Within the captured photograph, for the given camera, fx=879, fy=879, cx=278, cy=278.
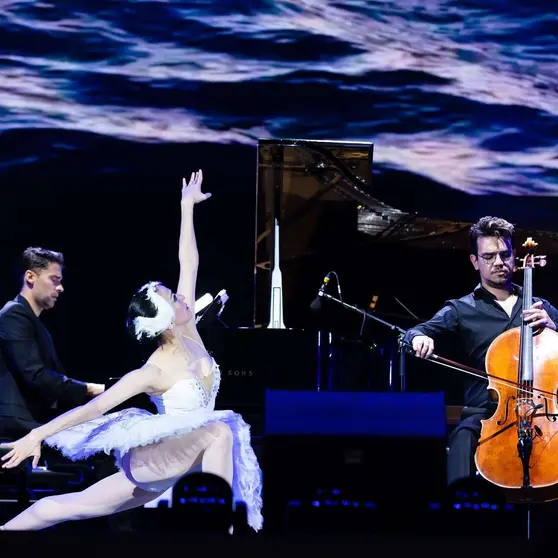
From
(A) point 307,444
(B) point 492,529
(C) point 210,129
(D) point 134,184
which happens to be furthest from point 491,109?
(B) point 492,529

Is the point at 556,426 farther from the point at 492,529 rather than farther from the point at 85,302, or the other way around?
the point at 85,302

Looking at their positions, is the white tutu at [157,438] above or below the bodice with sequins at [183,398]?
below

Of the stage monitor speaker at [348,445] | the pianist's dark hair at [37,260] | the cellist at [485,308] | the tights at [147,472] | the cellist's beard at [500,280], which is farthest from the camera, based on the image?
the pianist's dark hair at [37,260]

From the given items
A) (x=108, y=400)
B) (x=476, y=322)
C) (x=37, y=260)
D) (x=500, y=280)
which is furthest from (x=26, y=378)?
(x=500, y=280)

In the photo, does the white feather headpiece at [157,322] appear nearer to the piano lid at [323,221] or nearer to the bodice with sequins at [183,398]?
the bodice with sequins at [183,398]

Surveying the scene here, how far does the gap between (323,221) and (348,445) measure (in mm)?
1852

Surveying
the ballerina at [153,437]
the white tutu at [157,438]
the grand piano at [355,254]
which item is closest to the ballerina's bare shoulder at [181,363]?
the ballerina at [153,437]

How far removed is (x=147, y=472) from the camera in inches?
143

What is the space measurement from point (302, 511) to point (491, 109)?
3989 mm

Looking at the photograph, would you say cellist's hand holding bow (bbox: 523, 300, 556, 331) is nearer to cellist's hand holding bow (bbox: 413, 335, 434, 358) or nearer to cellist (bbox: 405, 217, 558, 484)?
cellist (bbox: 405, 217, 558, 484)

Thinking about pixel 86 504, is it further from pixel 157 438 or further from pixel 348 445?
pixel 348 445

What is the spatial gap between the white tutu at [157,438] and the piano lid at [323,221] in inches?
43.5

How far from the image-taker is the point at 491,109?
611 centimetres

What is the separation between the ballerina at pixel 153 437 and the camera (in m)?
3.56
